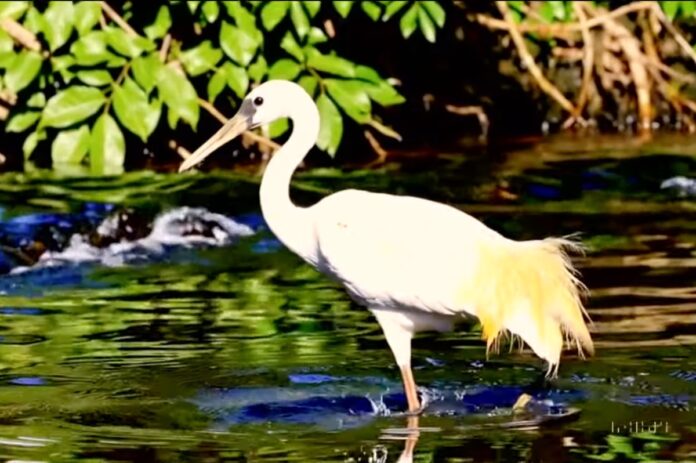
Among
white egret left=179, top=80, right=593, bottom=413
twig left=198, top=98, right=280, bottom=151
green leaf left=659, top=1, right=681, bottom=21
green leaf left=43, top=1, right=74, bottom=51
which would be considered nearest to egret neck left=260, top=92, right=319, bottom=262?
white egret left=179, top=80, right=593, bottom=413

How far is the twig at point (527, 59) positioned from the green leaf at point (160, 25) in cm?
323

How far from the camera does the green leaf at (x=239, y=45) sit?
1433cm

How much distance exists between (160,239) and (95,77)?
2119 millimetres

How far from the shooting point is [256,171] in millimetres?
15375

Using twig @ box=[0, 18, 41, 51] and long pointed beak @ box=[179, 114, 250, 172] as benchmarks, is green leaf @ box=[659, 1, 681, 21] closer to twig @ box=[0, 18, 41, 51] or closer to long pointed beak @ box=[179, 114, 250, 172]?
twig @ box=[0, 18, 41, 51]

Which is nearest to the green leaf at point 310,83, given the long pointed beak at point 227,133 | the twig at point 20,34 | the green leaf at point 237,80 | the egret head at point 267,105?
the green leaf at point 237,80

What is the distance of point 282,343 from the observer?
367 inches

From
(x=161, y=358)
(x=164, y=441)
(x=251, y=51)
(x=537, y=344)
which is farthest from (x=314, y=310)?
(x=251, y=51)

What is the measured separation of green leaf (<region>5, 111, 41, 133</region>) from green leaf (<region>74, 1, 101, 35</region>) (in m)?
0.78

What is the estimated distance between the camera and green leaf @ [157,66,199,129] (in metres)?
14.2

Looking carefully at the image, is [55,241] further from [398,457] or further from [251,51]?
[398,457]

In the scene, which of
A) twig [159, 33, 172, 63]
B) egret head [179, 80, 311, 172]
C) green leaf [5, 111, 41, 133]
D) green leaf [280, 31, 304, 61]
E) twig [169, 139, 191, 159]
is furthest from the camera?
twig [169, 139, 191, 159]

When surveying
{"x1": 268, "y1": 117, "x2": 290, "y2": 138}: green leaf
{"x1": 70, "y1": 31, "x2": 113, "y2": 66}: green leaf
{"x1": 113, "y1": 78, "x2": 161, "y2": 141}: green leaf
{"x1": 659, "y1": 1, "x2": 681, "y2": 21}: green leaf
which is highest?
{"x1": 659, "y1": 1, "x2": 681, "y2": 21}: green leaf

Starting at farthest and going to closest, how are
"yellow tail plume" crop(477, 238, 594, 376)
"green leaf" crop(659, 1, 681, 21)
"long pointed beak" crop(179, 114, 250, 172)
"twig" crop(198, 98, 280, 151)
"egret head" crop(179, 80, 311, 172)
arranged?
"green leaf" crop(659, 1, 681, 21) < "twig" crop(198, 98, 280, 151) < "long pointed beak" crop(179, 114, 250, 172) < "egret head" crop(179, 80, 311, 172) < "yellow tail plume" crop(477, 238, 594, 376)
